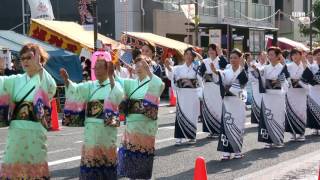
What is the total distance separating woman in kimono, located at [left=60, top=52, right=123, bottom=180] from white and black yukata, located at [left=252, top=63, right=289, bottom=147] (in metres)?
5.07

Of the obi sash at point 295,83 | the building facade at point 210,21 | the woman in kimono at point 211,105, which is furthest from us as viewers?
the building facade at point 210,21

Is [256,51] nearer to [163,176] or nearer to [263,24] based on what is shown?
[263,24]

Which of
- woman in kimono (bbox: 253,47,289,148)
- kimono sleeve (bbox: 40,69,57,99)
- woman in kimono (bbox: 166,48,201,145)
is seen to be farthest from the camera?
woman in kimono (bbox: 166,48,201,145)

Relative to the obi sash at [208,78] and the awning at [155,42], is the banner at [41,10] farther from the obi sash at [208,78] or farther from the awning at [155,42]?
the obi sash at [208,78]

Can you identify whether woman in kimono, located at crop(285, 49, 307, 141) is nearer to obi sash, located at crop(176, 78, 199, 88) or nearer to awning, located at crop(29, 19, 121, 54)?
obi sash, located at crop(176, 78, 199, 88)

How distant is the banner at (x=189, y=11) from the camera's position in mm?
29734

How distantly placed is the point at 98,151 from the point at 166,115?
11632 mm

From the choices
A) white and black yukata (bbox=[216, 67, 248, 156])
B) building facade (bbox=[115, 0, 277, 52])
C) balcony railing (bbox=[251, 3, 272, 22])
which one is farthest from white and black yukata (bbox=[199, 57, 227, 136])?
balcony railing (bbox=[251, 3, 272, 22])

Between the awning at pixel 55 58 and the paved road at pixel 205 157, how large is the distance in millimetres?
5922

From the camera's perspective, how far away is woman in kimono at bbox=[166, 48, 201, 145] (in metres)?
11.0

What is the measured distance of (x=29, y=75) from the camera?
Result: 5215mm

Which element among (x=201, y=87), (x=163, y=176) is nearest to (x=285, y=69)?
(x=201, y=87)

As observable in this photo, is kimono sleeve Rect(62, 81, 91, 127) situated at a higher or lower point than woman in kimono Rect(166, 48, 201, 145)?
higher

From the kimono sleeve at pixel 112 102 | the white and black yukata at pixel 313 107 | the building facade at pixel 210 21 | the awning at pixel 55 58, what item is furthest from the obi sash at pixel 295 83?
the building facade at pixel 210 21
